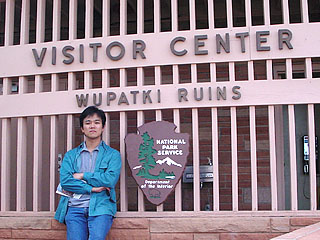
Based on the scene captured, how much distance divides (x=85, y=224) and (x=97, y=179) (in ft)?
1.55

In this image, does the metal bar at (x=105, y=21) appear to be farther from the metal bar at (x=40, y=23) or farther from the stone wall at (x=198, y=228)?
the stone wall at (x=198, y=228)

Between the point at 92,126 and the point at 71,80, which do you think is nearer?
the point at 92,126

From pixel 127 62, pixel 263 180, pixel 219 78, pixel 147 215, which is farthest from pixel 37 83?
pixel 263 180

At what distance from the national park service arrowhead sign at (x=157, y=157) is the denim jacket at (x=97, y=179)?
231 millimetres

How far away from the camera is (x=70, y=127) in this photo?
4.57m

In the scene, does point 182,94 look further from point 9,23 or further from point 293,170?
point 9,23

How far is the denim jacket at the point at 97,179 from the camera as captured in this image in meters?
4.00

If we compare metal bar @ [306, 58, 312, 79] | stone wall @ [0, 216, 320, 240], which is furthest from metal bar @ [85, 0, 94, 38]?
metal bar @ [306, 58, 312, 79]

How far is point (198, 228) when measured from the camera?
4.21 metres

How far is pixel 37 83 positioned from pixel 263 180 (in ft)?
9.79

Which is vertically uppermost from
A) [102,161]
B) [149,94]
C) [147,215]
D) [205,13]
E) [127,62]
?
[205,13]

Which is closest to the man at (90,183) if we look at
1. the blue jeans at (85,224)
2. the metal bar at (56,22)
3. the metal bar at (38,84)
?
the blue jeans at (85,224)

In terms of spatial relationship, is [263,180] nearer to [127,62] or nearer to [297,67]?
[297,67]

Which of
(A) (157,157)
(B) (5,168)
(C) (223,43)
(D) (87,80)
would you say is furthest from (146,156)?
(B) (5,168)
